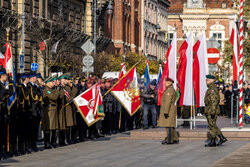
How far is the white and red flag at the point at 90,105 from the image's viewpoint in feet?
64.6

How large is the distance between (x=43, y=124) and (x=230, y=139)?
5999mm

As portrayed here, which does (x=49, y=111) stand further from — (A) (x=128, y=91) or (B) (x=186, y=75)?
(B) (x=186, y=75)

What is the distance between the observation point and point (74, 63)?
143ft

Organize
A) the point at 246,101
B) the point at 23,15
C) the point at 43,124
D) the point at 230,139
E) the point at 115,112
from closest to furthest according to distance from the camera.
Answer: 1. the point at 43,124
2. the point at 230,139
3. the point at 115,112
4. the point at 246,101
5. the point at 23,15

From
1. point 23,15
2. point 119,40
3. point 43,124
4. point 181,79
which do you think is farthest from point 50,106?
point 119,40

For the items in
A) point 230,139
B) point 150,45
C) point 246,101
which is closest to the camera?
point 230,139

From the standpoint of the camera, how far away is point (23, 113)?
1659 centimetres

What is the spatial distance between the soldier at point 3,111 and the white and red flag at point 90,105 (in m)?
3.89

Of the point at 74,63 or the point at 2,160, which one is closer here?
the point at 2,160

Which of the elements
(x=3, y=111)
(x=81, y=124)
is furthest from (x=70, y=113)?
(x=3, y=111)

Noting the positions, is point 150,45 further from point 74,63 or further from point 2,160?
point 2,160

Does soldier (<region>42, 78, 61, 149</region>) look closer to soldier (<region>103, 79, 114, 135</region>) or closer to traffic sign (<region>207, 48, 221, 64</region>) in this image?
soldier (<region>103, 79, 114, 135</region>)

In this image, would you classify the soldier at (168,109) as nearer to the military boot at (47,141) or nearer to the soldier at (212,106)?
the soldier at (212,106)

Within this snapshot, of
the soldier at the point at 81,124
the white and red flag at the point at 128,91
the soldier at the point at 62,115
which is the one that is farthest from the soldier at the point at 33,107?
the white and red flag at the point at 128,91
